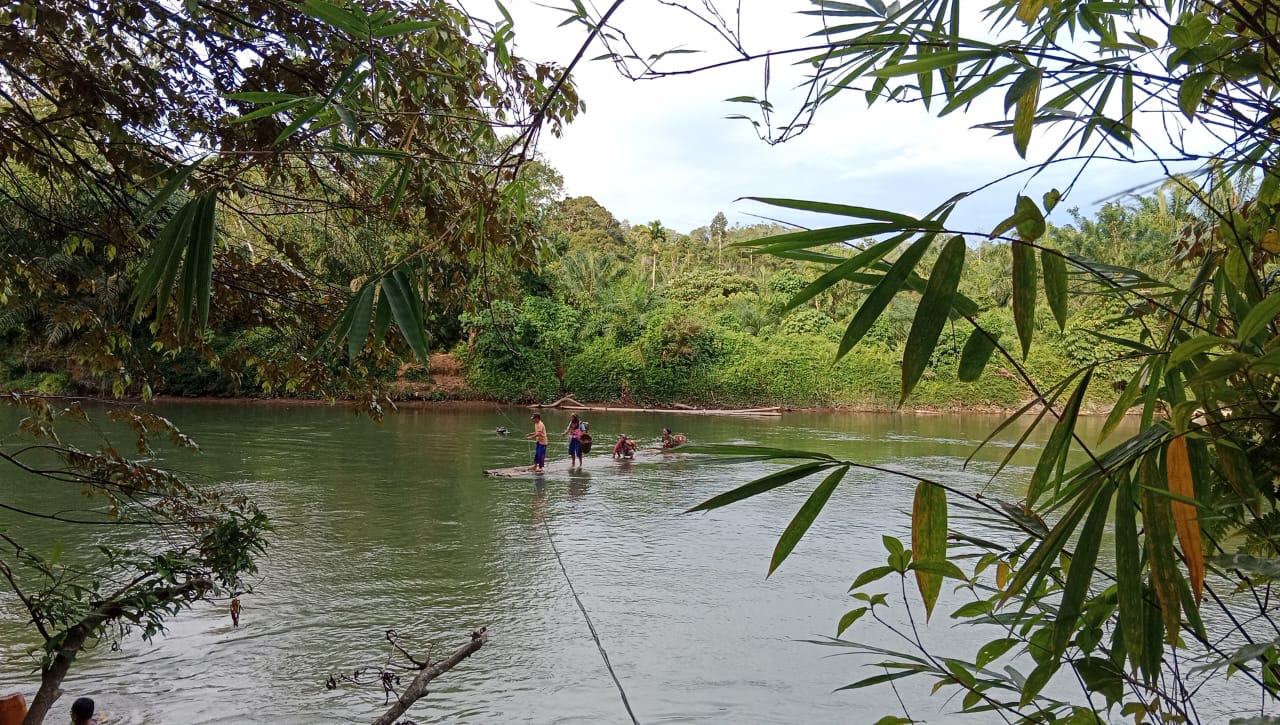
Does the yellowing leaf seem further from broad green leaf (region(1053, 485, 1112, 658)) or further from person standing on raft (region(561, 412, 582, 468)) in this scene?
person standing on raft (region(561, 412, 582, 468))

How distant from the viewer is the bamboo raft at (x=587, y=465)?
11.8 meters

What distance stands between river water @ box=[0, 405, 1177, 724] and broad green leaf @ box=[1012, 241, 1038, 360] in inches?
31.6

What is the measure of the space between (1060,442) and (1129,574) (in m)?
0.20

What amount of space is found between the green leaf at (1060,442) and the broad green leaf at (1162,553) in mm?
118

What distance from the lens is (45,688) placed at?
9.39 feet

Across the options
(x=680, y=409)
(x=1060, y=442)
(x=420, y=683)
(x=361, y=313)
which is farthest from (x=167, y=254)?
(x=680, y=409)

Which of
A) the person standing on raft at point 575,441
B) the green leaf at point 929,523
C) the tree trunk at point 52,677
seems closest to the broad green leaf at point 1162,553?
the green leaf at point 929,523

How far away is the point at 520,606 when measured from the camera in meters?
6.12

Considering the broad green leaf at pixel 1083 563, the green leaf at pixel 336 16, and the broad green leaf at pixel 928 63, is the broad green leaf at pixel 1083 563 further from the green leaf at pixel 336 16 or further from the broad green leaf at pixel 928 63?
the green leaf at pixel 336 16

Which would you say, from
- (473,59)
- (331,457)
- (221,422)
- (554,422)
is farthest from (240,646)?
(554,422)

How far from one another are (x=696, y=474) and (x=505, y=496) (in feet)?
12.1

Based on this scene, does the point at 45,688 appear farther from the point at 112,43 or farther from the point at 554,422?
the point at 554,422

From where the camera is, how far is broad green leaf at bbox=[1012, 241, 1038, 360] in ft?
2.85

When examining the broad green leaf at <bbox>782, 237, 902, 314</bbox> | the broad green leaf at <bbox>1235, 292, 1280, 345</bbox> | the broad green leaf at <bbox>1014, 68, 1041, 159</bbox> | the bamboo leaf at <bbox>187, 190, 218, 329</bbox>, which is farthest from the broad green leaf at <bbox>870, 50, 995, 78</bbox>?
the bamboo leaf at <bbox>187, 190, 218, 329</bbox>
